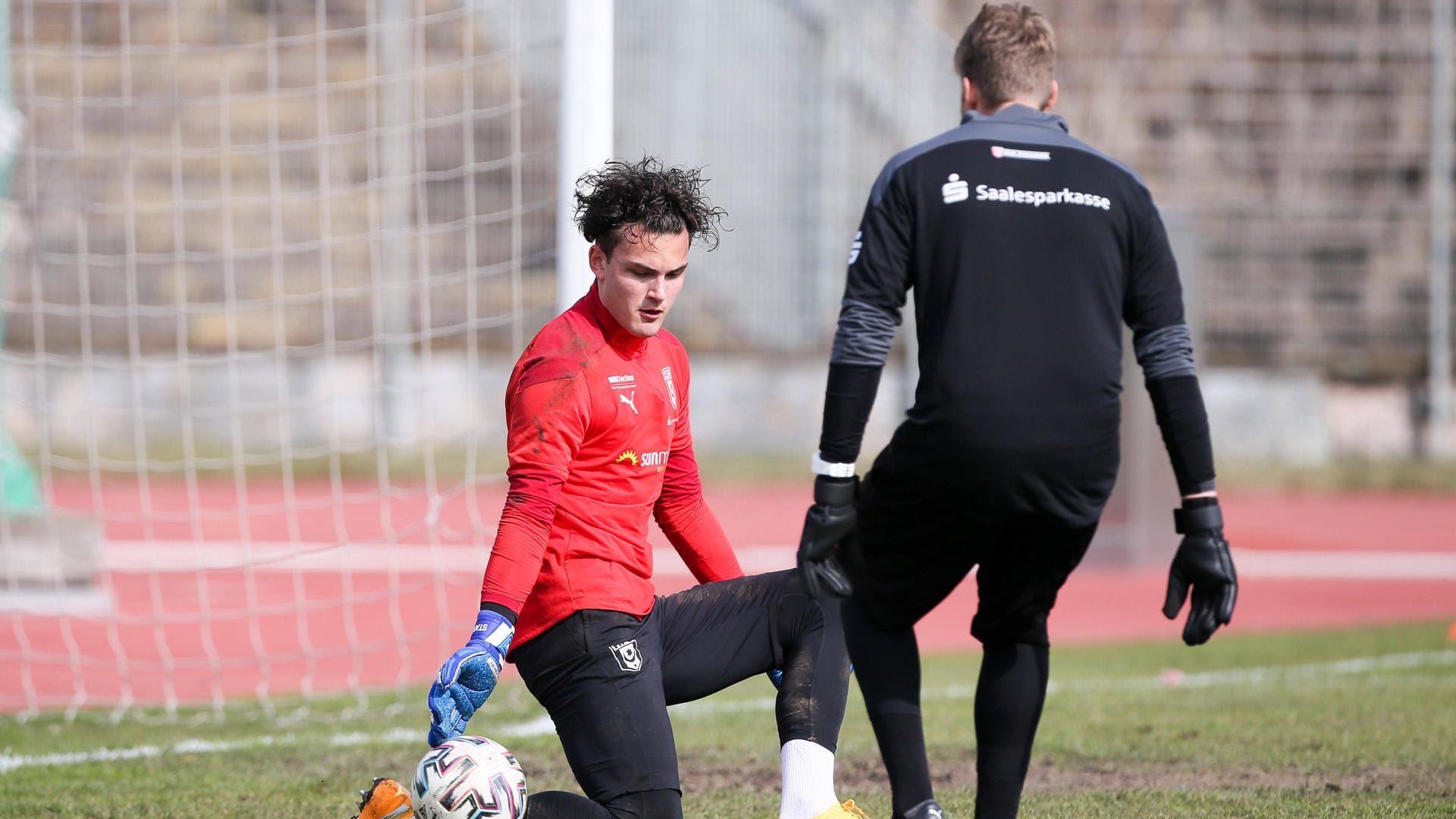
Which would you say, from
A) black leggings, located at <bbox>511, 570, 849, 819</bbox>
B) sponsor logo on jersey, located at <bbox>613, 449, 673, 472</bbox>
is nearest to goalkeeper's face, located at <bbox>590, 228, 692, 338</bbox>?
sponsor logo on jersey, located at <bbox>613, 449, 673, 472</bbox>

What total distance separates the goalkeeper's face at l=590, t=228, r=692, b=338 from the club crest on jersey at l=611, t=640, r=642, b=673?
713 millimetres

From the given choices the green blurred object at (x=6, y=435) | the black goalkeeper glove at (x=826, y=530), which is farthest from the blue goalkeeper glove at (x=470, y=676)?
the green blurred object at (x=6, y=435)

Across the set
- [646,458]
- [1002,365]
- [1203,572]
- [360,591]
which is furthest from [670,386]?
[360,591]

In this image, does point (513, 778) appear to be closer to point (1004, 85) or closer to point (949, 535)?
point (949, 535)

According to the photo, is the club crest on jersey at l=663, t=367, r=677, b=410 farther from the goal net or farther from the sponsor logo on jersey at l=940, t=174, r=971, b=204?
the goal net

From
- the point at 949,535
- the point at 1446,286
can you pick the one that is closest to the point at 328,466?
the point at 1446,286

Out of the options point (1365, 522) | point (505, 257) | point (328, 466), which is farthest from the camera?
point (328, 466)

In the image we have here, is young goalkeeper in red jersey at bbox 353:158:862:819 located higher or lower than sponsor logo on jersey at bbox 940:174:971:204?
lower

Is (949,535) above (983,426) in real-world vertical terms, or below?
below

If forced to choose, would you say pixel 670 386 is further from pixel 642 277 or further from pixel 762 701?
pixel 762 701

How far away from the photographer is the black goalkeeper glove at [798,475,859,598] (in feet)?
11.0

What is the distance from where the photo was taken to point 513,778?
3387mm

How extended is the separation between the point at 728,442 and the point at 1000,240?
12111 mm

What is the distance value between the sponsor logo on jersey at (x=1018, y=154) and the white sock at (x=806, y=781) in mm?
1386
